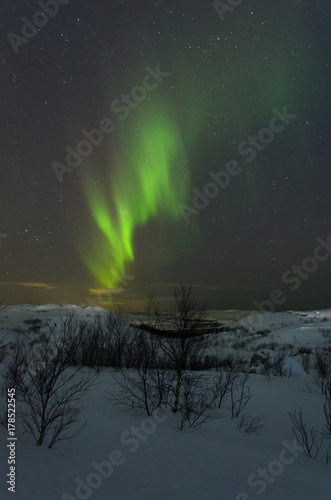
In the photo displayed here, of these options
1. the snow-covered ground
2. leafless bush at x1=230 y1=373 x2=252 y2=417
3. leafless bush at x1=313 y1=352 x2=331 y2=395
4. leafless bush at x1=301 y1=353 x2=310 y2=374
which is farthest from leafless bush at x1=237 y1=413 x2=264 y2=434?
leafless bush at x1=301 y1=353 x2=310 y2=374

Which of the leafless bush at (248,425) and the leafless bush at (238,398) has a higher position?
the leafless bush at (238,398)

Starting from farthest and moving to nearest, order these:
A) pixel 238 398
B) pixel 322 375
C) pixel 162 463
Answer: pixel 322 375 < pixel 238 398 < pixel 162 463

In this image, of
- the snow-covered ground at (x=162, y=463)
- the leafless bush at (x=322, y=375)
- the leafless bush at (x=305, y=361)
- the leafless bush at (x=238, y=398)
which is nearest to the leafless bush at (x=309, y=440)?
the snow-covered ground at (x=162, y=463)

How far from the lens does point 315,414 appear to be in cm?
1252

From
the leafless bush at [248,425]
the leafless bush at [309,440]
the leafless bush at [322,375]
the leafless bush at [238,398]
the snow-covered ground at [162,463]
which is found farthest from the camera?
the leafless bush at [322,375]

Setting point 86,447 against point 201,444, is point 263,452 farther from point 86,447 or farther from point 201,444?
point 86,447

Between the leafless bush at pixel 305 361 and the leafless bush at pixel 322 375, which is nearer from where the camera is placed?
the leafless bush at pixel 322 375

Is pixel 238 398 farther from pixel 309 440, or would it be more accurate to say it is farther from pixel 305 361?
pixel 305 361

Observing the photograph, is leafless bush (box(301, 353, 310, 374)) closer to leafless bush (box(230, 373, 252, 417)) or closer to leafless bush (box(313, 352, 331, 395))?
leafless bush (box(313, 352, 331, 395))

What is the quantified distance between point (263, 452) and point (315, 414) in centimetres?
578

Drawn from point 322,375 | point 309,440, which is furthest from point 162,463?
point 322,375

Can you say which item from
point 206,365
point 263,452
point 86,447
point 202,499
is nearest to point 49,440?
point 86,447

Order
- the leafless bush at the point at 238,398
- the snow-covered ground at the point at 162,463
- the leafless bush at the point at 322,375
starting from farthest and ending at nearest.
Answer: the leafless bush at the point at 322,375
the leafless bush at the point at 238,398
the snow-covered ground at the point at 162,463

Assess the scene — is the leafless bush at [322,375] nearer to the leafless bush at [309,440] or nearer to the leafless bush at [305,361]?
the leafless bush at [305,361]
